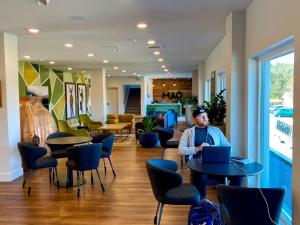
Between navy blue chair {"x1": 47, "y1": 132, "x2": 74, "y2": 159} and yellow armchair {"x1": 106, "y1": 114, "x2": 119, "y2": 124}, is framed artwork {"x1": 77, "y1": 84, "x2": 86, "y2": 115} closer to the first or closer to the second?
yellow armchair {"x1": 106, "y1": 114, "x2": 119, "y2": 124}

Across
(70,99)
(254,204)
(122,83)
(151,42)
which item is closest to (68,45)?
(151,42)

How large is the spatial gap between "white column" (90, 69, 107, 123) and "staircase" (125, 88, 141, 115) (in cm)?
865

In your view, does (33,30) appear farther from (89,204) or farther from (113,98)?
(113,98)

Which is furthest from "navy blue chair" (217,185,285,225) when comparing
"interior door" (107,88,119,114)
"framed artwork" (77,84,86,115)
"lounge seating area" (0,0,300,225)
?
"interior door" (107,88,119,114)

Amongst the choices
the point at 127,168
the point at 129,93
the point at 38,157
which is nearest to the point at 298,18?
the point at 38,157

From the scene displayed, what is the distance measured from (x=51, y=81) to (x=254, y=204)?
1126cm

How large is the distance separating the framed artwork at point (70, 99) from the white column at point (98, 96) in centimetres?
169

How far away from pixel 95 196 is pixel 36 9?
2791mm

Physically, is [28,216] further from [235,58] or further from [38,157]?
[235,58]

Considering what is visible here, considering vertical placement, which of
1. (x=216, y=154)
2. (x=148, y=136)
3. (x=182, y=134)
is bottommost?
(x=148, y=136)

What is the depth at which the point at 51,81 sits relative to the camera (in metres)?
12.1

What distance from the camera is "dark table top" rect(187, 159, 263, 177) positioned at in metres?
2.78

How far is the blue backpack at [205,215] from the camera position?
2.75 metres

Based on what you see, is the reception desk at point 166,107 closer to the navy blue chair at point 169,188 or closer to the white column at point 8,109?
the white column at point 8,109
